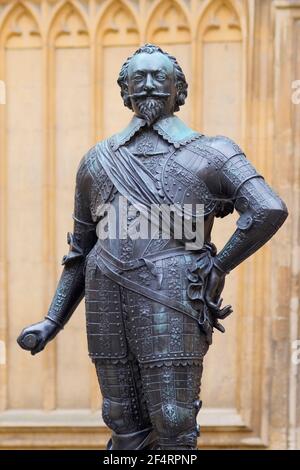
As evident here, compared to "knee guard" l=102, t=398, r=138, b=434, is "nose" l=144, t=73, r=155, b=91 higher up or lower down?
higher up

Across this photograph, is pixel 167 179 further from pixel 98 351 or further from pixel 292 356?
pixel 292 356

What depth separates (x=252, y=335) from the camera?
24.8ft

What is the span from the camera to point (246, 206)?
12.7ft

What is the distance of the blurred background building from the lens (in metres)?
7.43

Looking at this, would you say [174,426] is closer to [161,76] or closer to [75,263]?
[75,263]

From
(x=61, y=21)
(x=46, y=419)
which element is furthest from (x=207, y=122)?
(x=46, y=419)

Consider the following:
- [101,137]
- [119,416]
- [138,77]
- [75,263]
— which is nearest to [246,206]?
[138,77]

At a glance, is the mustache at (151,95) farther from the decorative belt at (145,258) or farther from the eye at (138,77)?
the decorative belt at (145,258)

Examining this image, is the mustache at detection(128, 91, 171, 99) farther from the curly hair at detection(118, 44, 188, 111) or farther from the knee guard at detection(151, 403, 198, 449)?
the knee guard at detection(151, 403, 198, 449)

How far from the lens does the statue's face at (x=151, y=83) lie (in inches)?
156

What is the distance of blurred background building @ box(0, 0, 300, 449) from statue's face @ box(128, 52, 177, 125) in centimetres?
350

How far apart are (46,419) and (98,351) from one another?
12.9 ft

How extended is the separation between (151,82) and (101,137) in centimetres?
380

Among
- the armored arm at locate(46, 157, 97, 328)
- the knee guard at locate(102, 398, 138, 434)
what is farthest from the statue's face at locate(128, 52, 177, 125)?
the knee guard at locate(102, 398, 138, 434)
